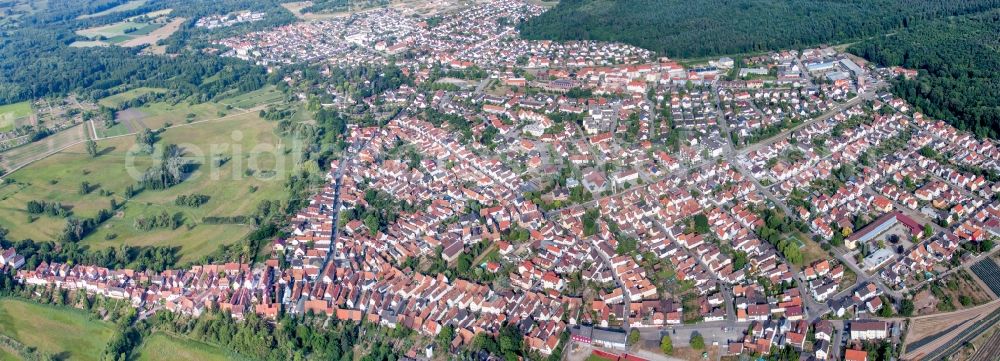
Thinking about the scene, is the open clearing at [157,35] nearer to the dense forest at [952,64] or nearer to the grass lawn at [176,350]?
the grass lawn at [176,350]

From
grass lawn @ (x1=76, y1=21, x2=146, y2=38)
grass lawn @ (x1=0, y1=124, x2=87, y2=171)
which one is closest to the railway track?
grass lawn @ (x1=0, y1=124, x2=87, y2=171)

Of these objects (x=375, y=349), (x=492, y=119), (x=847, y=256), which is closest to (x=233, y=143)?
(x=492, y=119)

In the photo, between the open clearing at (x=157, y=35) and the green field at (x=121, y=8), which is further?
the green field at (x=121, y=8)

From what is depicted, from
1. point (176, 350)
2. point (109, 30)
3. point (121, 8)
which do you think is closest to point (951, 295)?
point (176, 350)

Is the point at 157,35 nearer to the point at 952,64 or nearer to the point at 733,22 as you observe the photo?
the point at 733,22

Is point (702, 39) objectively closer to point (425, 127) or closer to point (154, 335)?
point (425, 127)

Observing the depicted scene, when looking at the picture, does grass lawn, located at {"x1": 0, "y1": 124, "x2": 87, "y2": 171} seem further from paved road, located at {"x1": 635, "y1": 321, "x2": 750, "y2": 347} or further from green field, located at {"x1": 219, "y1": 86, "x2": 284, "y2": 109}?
paved road, located at {"x1": 635, "y1": 321, "x2": 750, "y2": 347}

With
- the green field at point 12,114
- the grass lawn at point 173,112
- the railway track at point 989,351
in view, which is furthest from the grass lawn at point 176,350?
the green field at point 12,114
